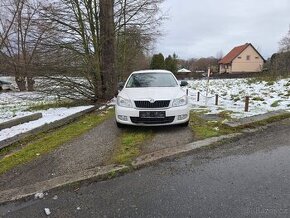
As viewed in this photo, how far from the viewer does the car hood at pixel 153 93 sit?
624 centimetres

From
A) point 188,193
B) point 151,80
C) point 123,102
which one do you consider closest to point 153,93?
point 123,102

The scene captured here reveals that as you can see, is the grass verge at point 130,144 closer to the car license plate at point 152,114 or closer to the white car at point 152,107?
the white car at point 152,107

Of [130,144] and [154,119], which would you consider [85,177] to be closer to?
[130,144]

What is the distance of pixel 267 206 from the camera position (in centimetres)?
299

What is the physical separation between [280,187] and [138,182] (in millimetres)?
1846

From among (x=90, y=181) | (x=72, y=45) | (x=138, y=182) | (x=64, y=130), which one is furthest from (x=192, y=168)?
(x=72, y=45)

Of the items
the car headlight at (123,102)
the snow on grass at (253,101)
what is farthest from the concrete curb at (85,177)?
the snow on grass at (253,101)

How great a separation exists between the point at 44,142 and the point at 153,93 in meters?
2.72

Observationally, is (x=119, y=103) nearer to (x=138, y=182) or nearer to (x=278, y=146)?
(x=138, y=182)

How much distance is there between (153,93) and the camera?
6430 mm

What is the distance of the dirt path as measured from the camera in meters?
4.15

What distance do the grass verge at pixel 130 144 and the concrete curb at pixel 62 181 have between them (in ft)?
1.11

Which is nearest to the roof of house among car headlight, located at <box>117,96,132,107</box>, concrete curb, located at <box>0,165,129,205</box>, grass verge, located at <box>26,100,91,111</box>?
grass verge, located at <box>26,100,91,111</box>

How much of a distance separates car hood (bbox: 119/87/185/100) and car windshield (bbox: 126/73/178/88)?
0.48m
